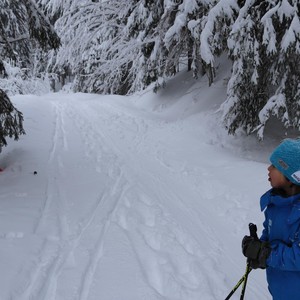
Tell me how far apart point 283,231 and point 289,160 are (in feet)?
1.53

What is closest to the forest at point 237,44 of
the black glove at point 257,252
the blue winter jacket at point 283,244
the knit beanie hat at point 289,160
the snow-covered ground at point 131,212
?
the snow-covered ground at point 131,212

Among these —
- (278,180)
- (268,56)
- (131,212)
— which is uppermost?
(268,56)

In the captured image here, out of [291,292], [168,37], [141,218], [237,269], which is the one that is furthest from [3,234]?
[168,37]

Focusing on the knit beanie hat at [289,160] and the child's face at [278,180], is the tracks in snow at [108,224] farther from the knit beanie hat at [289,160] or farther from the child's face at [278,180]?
the knit beanie hat at [289,160]

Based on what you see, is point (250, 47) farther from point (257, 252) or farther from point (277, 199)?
point (257, 252)

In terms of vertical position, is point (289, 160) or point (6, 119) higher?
point (289, 160)

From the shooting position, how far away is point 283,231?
251cm

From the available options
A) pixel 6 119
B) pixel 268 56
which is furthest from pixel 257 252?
pixel 268 56

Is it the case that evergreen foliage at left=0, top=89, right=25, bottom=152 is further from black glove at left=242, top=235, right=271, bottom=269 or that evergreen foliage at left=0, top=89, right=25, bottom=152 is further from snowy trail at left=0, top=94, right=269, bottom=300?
black glove at left=242, top=235, right=271, bottom=269

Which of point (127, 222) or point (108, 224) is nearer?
point (108, 224)

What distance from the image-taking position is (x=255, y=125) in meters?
9.53

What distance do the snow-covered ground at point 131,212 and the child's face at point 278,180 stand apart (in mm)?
1821

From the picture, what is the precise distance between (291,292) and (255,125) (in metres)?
7.39

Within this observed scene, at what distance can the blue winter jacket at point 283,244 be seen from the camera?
239 centimetres
